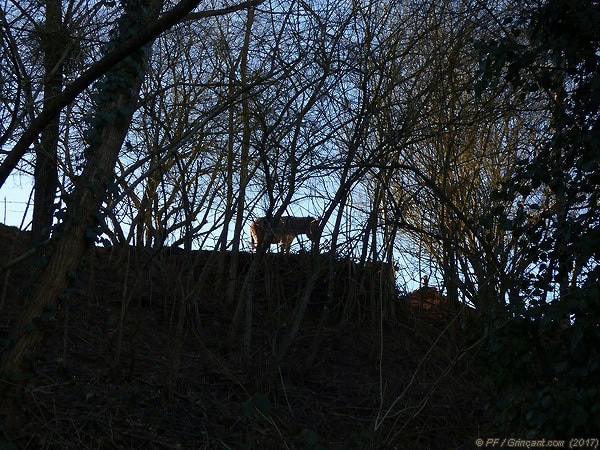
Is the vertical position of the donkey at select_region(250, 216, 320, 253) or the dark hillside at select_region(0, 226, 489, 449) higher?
the donkey at select_region(250, 216, 320, 253)

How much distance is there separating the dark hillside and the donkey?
27 cm

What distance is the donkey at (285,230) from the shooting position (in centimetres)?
958

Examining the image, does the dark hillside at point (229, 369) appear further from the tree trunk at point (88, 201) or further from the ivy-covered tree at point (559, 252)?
the ivy-covered tree at point (559, 252)

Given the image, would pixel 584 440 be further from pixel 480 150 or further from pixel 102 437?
pixel 480 150

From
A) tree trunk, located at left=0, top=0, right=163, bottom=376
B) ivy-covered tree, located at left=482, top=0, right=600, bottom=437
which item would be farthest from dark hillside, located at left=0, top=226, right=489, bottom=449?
ivy-covered tree, located at left=482, top=0, right=600, bottom=437

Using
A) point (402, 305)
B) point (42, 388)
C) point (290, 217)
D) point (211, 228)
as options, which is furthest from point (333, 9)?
point (42, 388)

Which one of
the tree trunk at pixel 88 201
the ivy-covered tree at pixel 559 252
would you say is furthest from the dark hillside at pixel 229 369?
the ivy-covered tree at pixel 559 252

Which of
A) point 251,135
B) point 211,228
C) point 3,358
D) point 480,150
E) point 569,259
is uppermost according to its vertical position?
point 480,150

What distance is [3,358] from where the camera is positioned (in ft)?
22.6

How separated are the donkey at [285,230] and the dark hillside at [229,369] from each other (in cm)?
27

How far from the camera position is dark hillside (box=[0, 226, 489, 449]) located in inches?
291

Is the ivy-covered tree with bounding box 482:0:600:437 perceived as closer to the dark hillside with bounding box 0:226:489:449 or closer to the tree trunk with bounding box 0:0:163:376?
the dark hillside with bounding box 0:226:489:449

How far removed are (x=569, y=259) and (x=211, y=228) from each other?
4.96 metres

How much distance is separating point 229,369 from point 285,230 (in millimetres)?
1735
